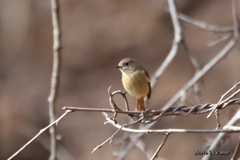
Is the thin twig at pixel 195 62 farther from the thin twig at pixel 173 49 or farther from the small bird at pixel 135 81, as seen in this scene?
the small bird at pixel 135 81

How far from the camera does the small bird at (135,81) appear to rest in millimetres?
3061

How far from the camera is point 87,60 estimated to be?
838 cm

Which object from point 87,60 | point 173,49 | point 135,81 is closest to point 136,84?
point 135,81

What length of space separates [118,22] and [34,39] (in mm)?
1555

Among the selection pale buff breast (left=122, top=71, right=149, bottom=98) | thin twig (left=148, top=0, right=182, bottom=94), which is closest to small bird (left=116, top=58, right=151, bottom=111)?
pale buff breast (left=122, top=71, right=149, bottom=98)

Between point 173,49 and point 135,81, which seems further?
point 173,49

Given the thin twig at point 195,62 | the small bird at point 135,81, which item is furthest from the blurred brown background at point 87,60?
the small bird at point 135,81

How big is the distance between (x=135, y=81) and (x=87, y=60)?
5328 millimetres

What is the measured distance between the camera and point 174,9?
139 inches

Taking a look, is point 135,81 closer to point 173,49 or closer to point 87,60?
point 173,49

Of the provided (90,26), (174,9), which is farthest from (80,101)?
(174,9)

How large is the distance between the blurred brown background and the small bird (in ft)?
13.5

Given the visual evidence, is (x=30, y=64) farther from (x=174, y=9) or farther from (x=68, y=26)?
(x=174, y=9)

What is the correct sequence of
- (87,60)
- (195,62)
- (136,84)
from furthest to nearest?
1. (87,60)
2. (195,62)
3. (136,84)
